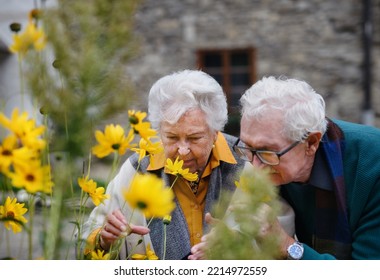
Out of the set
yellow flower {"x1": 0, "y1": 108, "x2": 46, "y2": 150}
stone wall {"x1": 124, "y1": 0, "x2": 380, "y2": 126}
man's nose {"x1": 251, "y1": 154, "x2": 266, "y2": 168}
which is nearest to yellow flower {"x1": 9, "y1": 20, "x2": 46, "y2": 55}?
yellow flower {"x1": 0, "y1": 108, "x2": 46, "y2": 150}

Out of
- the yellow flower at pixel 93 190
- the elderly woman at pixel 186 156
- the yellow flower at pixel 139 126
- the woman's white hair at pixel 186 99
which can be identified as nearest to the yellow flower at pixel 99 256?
the yellow flower at pixel 93 190

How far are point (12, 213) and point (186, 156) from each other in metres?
0.67

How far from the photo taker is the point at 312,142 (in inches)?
60.4

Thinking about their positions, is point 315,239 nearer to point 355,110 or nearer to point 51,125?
point 51,125

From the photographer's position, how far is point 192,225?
1.60m

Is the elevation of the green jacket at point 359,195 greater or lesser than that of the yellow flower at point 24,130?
lesser

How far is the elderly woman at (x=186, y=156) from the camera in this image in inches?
61.5

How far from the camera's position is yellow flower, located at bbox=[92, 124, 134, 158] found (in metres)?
0.89

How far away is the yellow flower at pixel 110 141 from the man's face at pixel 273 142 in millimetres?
571

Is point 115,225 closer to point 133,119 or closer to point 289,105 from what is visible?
point 133,119

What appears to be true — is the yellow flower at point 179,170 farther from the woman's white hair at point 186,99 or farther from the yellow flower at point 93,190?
the woman's white hair at point 186,99
